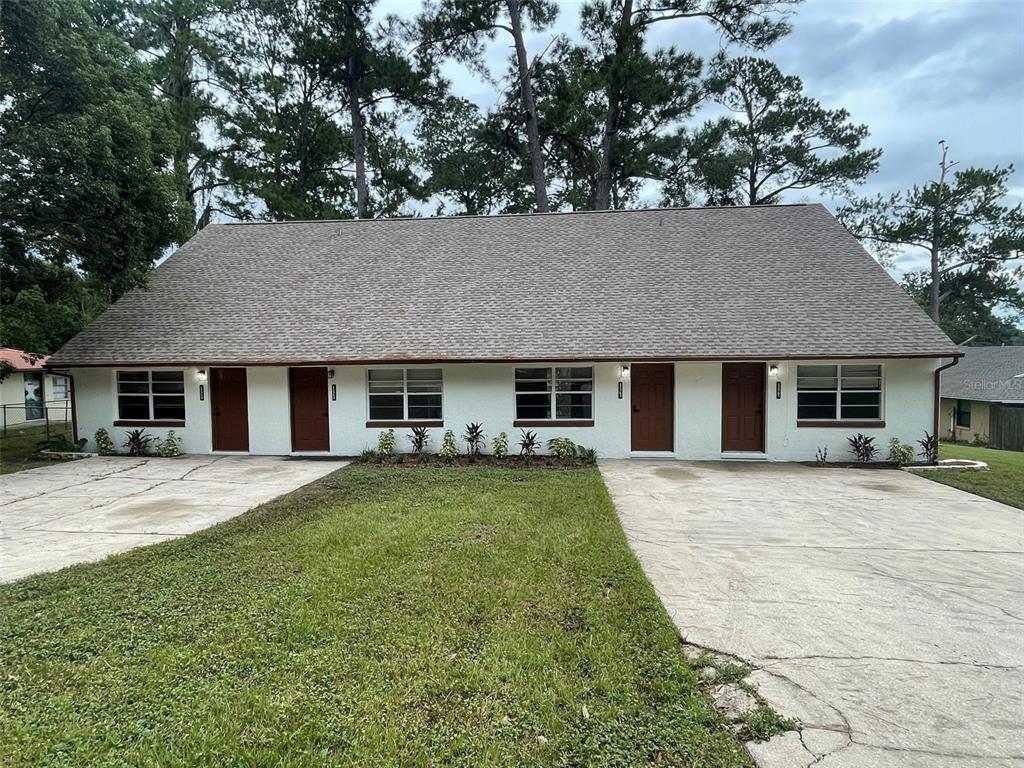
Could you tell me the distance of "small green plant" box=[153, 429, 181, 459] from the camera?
10.9m

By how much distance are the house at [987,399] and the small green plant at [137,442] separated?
28.4 meters

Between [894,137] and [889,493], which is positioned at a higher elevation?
[894,137]

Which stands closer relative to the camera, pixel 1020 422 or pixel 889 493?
pixel 889 493

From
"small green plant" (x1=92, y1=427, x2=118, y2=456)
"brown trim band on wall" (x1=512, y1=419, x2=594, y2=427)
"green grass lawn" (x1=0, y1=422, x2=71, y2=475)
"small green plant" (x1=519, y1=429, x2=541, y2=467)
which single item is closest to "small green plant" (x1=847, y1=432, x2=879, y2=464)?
"brown trim band on wall" (x1=512, y1=419, x2=594, y2=427)

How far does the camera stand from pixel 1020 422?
727 inches

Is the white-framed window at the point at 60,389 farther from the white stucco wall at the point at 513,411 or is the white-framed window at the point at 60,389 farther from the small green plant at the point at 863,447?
the small green plant at the point at 863,447

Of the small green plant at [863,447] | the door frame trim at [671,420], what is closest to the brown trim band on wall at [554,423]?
the door frame trim at [671,420]

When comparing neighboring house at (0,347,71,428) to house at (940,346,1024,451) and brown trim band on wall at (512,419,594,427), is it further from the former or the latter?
house at (940,346,1024,451)

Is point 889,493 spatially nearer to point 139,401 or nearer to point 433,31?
point 139,401

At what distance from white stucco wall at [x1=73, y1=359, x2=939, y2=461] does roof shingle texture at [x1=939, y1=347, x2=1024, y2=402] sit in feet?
57.9

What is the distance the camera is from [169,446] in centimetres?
1090

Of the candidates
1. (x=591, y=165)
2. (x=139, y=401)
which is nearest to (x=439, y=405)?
(x=139, y=401)

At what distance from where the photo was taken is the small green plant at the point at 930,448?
9828 mm

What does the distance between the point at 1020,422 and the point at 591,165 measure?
1942cm
